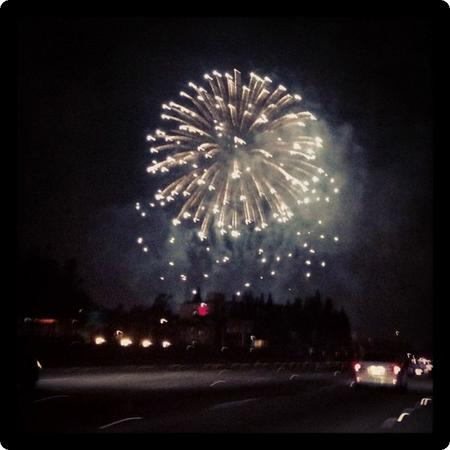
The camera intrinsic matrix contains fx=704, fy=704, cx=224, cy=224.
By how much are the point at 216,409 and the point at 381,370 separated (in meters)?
8.99

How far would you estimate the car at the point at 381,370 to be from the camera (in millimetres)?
24641

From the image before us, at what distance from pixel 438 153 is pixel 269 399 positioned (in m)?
13.2

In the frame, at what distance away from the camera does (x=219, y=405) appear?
19062 mm

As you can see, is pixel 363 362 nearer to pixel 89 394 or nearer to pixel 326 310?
pixel 89 394

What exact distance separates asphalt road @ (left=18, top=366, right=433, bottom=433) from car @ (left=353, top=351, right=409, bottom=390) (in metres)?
0.40

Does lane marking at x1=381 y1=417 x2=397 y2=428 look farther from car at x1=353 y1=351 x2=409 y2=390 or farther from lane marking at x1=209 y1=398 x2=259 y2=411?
car at x1=353 y1=351 x2=409 y2=390

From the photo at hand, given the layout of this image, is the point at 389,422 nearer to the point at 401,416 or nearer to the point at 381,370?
the point at 401,416

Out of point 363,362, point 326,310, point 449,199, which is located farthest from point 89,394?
point 326,310

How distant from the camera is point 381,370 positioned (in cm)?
2483

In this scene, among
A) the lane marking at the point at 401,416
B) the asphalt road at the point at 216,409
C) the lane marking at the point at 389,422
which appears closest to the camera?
the asphalt road at the point at 216,409

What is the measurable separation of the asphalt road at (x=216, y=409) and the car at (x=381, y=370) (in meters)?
0.40

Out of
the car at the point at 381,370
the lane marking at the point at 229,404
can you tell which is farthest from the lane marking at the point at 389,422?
the car at the point at 381,370

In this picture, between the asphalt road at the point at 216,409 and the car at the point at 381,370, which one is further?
the car at the point at 381,370

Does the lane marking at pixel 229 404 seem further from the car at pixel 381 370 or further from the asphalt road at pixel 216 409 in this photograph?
the car at pixel 381 370
